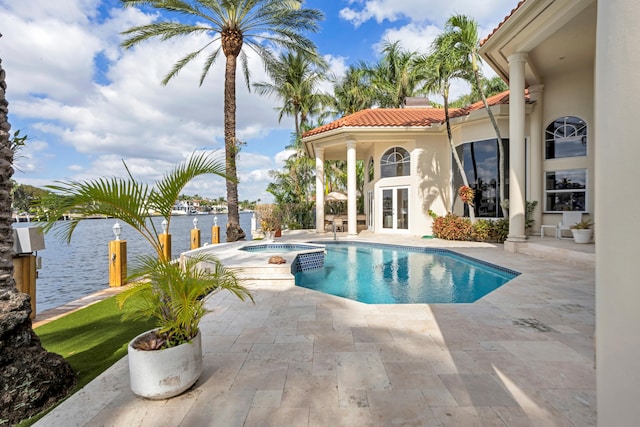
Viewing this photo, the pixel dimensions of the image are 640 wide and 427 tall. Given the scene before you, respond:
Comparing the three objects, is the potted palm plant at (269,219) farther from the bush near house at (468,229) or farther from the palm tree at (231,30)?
the bush near house at (468,229)

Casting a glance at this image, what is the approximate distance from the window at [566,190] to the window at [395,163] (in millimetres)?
6081

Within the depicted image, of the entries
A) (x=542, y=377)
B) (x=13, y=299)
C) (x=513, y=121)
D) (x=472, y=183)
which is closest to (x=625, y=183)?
(x=542, y=377)

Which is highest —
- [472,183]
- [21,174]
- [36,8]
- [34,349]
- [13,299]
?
[36,8]

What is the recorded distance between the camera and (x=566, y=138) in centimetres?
1125

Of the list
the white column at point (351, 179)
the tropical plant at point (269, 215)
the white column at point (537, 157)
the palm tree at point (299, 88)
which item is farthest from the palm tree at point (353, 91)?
the white column at point (537, 157)

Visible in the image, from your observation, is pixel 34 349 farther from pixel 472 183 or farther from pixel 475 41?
pixel 472 183

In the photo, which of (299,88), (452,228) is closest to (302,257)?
(452,228)

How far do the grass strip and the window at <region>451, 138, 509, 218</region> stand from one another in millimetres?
13215

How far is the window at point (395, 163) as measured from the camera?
15.4 m

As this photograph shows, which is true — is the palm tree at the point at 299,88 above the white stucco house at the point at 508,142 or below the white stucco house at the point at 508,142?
above

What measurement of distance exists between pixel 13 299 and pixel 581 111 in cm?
1609

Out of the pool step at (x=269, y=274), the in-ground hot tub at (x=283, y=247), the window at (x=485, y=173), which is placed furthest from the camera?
the window at (x=485, y=173)

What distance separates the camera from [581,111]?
10930 mm

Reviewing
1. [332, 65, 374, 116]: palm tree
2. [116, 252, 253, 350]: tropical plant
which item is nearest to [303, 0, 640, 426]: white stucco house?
[116, 252, 253, 350]: tropical plant
